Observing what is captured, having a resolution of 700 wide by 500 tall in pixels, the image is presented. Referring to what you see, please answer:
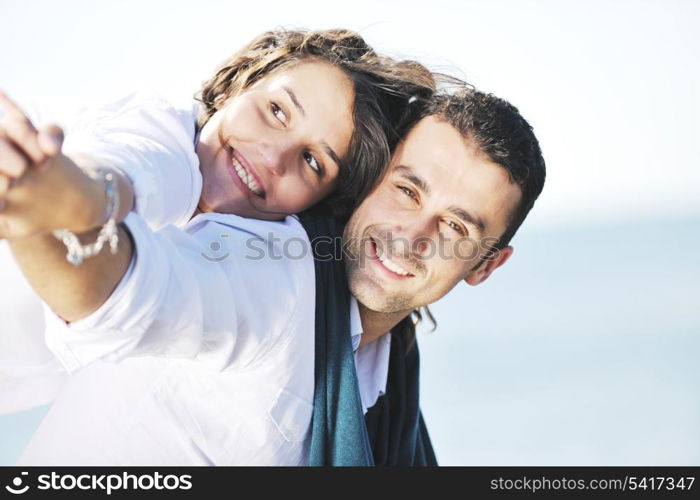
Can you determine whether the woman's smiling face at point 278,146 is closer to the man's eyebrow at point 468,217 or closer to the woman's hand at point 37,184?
the man's eyebrow at point 468,217

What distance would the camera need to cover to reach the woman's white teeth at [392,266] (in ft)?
6.43

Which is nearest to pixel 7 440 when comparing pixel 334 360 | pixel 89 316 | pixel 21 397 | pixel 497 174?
pixel 21 397

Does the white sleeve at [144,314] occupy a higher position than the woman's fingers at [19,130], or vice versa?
the woman's fingers at [19,130]

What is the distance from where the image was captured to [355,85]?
6.95 feet

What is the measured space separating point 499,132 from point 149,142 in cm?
85

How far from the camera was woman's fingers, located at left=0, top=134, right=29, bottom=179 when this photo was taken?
881 mm

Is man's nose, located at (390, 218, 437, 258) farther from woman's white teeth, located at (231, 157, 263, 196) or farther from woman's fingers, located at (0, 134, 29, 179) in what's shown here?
woman's fingers, located at (0, 134, 29, 179)

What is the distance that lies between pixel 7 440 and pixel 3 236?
111 inches

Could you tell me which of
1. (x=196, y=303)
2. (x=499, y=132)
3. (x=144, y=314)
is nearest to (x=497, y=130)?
(x=499, y=132)

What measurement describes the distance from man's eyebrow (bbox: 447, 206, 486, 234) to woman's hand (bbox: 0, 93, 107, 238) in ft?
3.75

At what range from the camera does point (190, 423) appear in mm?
1784

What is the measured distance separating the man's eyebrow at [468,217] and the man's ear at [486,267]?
216 mm

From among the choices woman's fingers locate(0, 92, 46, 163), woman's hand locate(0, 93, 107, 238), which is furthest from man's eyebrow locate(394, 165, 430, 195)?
woman's fingers locate(0, 92, 46, 163)

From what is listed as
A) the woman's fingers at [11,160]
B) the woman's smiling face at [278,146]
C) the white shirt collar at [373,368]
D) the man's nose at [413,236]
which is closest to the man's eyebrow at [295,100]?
the woman's smiling face at [278,146]
